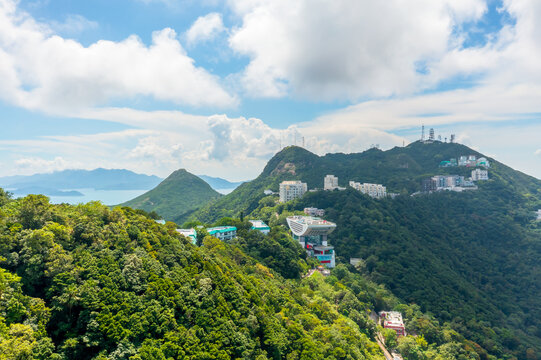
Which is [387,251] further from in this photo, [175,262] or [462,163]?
[462,163]

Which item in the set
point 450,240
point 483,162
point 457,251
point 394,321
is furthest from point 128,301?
point 483,162

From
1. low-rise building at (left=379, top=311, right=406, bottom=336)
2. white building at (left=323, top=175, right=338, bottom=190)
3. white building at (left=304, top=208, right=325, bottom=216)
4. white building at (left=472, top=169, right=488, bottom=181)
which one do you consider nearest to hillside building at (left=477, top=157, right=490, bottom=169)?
white building at (left=472, top=169, right=488, bottom=181)

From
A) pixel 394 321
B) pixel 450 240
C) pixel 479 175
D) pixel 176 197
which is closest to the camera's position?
pixel 394 321

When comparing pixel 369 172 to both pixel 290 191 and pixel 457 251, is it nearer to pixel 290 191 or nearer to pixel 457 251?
pixel 290 191

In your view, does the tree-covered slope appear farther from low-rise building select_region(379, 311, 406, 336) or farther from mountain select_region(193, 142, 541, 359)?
low-rise building select_region(379, 311, 406, 336)

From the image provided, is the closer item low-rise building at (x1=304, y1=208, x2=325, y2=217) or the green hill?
the green hill

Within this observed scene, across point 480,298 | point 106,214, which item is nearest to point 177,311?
point 106,214

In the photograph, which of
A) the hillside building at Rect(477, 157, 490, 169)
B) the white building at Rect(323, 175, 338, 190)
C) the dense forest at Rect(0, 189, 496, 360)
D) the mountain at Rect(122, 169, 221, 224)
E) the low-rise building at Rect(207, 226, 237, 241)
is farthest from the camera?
the mountain at Rect(122, 169, 221, 224)
